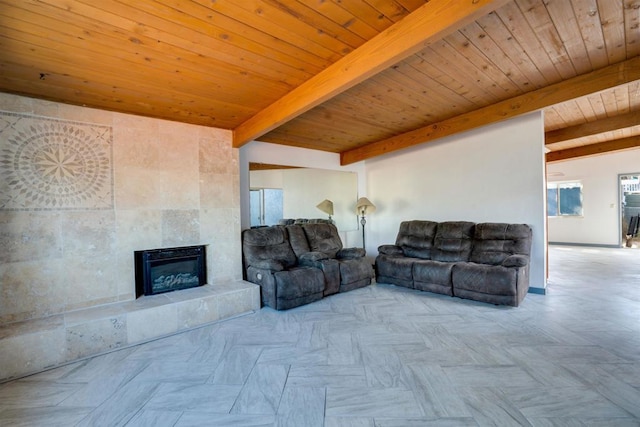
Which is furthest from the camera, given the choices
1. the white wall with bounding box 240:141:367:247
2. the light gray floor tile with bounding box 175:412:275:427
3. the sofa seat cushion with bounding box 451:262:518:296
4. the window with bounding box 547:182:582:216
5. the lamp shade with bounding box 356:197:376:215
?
the window with bounding box 547:182:582:216

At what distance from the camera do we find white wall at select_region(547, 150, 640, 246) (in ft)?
24.0

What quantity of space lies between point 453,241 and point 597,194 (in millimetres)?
6224

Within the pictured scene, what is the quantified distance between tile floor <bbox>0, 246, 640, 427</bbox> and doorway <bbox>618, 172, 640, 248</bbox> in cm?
590

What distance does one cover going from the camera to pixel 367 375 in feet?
6.93

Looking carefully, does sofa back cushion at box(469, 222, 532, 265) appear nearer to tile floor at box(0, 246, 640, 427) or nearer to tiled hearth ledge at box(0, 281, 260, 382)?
tile floor at box(0, 246, 640, 427)

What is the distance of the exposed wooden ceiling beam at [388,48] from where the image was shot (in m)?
1.69

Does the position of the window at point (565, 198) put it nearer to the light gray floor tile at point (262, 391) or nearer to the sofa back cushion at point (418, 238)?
the sofa back cushion at point (418, 238)

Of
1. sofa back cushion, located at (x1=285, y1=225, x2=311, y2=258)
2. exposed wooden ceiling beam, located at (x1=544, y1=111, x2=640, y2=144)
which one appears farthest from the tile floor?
exposed wooden ceiling beam, located at (x1=544, y1=111, x2=640, y2=144)

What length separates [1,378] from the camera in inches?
84.4

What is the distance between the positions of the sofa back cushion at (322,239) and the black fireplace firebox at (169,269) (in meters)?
1.58

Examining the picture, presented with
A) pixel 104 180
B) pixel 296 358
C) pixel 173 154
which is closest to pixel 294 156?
pixel 173 154

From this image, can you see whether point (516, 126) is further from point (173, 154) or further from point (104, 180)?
point (104, 180)

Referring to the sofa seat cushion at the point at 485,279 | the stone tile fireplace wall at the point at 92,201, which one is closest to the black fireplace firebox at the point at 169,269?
the stone tile fireplace wall at the point at 92,201

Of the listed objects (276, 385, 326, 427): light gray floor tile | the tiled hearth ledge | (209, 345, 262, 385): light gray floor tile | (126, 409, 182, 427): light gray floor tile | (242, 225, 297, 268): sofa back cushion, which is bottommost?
(126, 409, 182, 427): light gray floor tile
